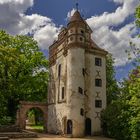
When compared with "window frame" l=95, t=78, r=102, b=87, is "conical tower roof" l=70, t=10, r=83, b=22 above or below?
above

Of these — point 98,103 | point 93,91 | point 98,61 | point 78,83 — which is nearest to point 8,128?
point 78,83

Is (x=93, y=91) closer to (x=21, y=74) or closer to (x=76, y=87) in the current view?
(x=76, y=87)

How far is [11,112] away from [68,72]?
15.4 m

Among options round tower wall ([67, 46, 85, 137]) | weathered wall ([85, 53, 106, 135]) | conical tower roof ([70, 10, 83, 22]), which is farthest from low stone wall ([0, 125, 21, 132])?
conical tower roof ([70, 10, 83, 22])

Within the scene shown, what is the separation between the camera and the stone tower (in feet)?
122

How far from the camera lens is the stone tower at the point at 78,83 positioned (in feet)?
122

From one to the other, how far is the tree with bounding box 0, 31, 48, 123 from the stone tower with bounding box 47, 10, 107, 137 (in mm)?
6833

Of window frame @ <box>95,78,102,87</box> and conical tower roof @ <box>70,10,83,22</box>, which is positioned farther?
window frame @ <box>95,78,102,87</box>

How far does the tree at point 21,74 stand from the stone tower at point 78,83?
6833 mm

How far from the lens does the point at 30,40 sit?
5022 centimetres

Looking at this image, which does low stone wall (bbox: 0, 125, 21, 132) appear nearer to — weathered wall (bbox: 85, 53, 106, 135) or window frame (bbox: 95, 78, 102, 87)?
weathered wall (bbox: 85, 53, 106, 135)

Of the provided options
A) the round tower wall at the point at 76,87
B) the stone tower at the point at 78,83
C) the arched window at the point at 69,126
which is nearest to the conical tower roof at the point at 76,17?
the stone tower at the point at 78,83

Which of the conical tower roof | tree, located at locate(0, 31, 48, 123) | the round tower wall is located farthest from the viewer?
tree, located at locate(0, 31, 48, 123)

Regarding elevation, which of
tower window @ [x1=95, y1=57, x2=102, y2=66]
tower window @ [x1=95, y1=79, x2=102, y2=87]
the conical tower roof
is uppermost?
the conical tower roof
